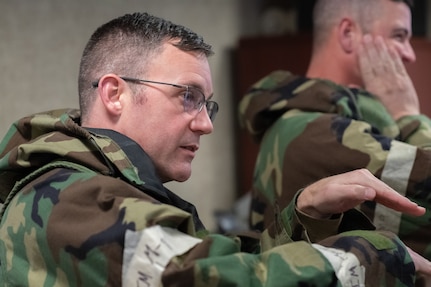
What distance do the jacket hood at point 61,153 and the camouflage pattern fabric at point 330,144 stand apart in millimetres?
626

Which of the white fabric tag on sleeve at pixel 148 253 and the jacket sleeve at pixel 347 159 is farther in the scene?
the jacket sleeve at pixel 347 159

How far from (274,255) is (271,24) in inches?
100

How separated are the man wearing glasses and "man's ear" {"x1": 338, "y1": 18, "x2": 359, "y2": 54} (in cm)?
76

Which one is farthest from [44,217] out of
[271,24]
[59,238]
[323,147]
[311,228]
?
[271,24]

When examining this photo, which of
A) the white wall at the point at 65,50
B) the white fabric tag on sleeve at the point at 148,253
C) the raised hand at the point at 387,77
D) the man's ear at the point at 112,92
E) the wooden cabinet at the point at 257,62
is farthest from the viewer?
the wooden cabinet at the point at 257,62

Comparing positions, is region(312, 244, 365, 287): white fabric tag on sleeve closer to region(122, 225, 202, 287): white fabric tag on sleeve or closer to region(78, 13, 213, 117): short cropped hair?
region(122, 225, 202, 287): white fabric tag on sleeve

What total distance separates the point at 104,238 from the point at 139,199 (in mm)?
78

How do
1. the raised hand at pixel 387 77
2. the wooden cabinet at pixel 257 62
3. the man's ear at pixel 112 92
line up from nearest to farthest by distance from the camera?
the man's ear at pixel 112 92 < the raised hand at pixel 387 77 < the wooden cabinet at pixel 257 62

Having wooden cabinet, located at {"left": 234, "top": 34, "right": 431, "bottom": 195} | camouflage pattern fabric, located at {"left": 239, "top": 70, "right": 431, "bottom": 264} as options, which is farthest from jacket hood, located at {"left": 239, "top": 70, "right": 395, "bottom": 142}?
wooden cabinet, located at {"left": 234, "top": 34, "right": 431, "bottom": 195}

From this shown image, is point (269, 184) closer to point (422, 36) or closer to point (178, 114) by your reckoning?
point (178, 114)

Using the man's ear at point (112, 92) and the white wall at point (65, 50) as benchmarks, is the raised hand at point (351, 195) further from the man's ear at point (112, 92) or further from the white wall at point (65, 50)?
the white wall at point (65, 50)

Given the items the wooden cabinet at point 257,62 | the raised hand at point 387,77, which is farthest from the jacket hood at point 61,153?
the wooden cabinet at point 257,62

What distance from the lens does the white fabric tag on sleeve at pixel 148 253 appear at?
919 mm

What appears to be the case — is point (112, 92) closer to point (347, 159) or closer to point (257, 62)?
Answer: point (347, 159)
